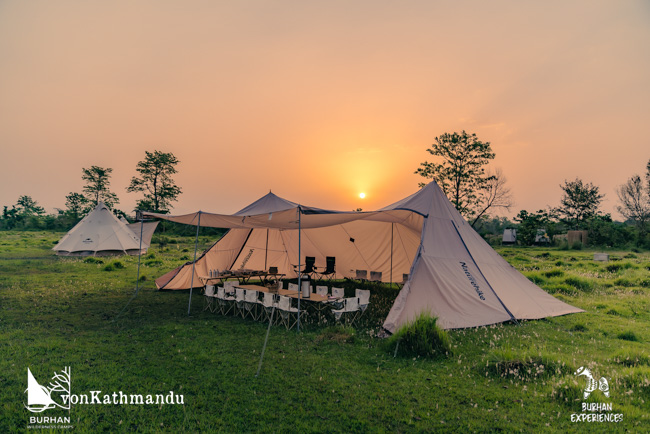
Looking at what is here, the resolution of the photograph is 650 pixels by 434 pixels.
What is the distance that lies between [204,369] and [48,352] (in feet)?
8.49

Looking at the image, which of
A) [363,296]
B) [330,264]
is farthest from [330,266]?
[363,296]

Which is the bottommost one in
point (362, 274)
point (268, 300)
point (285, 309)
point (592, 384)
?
point (592, 384)

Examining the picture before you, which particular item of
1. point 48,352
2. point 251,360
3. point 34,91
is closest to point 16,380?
point 48,352

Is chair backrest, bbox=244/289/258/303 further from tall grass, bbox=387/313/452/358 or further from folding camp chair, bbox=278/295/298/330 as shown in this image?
tall grass, bbox=387/313/452/358

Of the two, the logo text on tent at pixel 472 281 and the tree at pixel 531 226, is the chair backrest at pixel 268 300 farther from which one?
the tree at pixel 531 226

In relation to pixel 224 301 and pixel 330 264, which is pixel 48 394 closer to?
pixel 224 301

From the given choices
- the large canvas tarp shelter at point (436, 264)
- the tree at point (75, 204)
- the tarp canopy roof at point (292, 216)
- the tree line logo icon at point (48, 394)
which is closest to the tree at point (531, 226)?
the large canvas tarp shelter at point (436, 264)

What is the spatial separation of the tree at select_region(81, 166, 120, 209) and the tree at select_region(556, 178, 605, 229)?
2386 inches

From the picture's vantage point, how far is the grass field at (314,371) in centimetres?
343

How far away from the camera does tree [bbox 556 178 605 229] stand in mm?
46344

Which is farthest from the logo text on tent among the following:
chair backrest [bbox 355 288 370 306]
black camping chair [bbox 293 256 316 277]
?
black camping chair [bbox 293 256 316 277]

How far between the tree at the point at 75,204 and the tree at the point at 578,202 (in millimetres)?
63961

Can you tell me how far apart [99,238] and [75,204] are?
112 ft

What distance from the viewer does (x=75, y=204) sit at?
158ft
